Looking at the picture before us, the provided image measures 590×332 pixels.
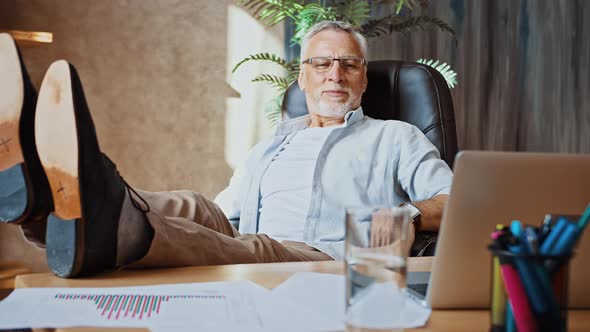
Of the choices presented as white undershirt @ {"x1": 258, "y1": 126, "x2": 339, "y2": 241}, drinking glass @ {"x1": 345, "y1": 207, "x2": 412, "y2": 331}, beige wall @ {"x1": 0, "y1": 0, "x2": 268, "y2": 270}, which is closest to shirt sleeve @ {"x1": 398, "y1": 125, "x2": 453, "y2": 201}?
white undershirt @ {"x1": 258, "y1": 126, "x2": 339, "y2": 241}

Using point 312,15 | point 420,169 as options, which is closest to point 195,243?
point 420,169

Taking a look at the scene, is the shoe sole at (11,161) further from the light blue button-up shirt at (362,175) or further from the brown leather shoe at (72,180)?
the light blue button-up shirt at (362,175)

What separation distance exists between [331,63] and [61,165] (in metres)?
1.41

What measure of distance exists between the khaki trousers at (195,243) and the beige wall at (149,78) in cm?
169

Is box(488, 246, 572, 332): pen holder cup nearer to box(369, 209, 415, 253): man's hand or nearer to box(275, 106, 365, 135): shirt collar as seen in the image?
box(369, 209, 415, 253): man's hand

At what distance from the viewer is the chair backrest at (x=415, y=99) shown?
196cm

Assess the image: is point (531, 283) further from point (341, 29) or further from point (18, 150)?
point (341, 29)

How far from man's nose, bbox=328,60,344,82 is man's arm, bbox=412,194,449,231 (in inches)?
27.1

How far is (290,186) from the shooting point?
2.01m

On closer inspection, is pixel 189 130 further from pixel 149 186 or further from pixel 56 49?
pixel 56 49

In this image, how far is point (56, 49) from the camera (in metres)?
→ 2.98

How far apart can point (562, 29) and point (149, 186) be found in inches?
86.9

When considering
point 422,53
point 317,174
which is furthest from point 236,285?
point 422,53

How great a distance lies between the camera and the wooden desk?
2.28 ft
